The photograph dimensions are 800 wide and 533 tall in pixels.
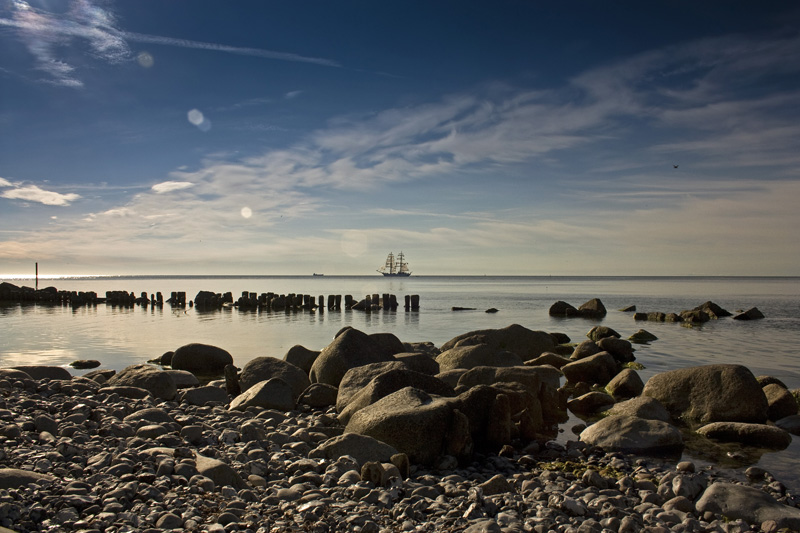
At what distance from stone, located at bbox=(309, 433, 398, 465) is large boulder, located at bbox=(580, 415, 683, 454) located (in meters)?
3.49

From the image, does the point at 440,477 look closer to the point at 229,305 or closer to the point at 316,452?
the point at 316,452

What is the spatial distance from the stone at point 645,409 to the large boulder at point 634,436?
3.39 feet

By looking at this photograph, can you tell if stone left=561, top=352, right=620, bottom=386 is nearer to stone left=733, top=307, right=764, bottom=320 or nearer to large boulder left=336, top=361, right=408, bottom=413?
large boulder left=336, top=361, right=408, bottom=413

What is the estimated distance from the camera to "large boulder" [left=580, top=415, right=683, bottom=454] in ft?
27.3

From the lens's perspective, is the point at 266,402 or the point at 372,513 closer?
the point at 372,513

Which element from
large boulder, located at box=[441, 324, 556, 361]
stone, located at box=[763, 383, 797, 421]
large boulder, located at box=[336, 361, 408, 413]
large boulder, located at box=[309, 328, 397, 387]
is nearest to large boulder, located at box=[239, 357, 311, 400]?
large boulder, located at box=[309, 328, 397, 387]

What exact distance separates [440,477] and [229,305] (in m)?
44.0

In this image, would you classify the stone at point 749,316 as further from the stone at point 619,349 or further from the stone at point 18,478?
the stone at point 18,478

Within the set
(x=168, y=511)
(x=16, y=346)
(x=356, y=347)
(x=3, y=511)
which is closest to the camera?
(x=3, y=511)

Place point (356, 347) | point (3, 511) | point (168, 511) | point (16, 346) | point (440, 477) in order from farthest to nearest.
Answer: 1. point (16, 346)
2. point (356, 347)
3. point (440, 477)
4. point (168, 511)
5. point (3, 511)

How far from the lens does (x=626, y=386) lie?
1285 centimetres

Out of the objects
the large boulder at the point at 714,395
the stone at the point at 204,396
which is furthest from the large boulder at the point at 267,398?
the large boulder at the point at 714,395

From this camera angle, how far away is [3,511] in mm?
4715

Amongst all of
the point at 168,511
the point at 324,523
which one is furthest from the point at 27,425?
the point at 324,523
